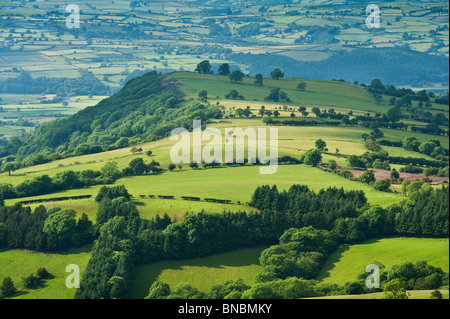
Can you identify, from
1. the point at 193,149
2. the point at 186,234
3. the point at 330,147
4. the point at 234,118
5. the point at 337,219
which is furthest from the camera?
the point at 234,118

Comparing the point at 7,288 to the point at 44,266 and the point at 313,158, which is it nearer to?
the point at 44,266

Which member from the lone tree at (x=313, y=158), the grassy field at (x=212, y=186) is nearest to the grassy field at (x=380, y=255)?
the grassy field at (x=212, y=186)

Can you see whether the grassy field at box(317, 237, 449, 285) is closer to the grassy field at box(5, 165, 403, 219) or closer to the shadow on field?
the shadow on field

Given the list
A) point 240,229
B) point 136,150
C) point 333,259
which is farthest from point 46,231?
point 136,150

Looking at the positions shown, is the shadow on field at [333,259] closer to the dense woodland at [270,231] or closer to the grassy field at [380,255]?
the grassy field at [380,255]
